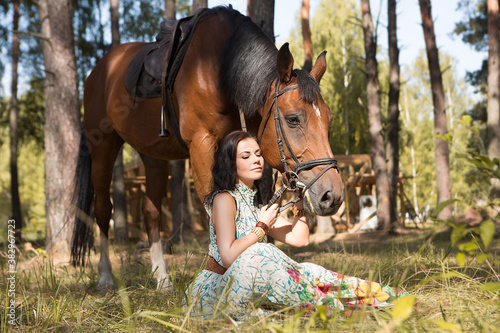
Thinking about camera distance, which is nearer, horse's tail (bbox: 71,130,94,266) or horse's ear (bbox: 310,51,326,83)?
horse's ear (bbox: 310,51,326,83)

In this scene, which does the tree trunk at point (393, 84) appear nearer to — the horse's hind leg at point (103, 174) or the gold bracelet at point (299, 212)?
the horse's hind leg at point (103, 174)

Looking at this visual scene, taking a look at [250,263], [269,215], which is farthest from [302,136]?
[250,263]

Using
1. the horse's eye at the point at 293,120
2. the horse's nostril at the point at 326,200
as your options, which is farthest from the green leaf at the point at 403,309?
the horse's eye at the point at 293,120

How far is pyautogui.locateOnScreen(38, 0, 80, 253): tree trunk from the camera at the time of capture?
22.2 feet

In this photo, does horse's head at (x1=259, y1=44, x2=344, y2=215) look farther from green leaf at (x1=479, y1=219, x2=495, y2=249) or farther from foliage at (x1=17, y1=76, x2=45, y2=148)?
foliage at (x1=17, y1=76, x2=45, y2=148)

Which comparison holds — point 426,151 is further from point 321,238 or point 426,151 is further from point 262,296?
point 262,296

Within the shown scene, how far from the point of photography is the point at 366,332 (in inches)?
72.9

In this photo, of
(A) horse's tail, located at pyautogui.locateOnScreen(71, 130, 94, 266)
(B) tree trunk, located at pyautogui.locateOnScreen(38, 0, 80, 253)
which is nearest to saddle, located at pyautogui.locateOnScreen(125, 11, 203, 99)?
(A) horse's tail, located at pyautogui.locateOnScreen(71, 130, 94, 266)

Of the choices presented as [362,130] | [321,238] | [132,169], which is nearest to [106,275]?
[321,238]

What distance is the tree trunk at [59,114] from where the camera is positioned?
6777mm

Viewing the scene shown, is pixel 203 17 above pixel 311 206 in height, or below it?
above

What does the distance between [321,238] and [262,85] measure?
8035 mm

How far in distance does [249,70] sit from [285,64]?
1.20 feet

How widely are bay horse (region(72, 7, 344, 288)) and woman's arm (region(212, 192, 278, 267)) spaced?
38 cm
